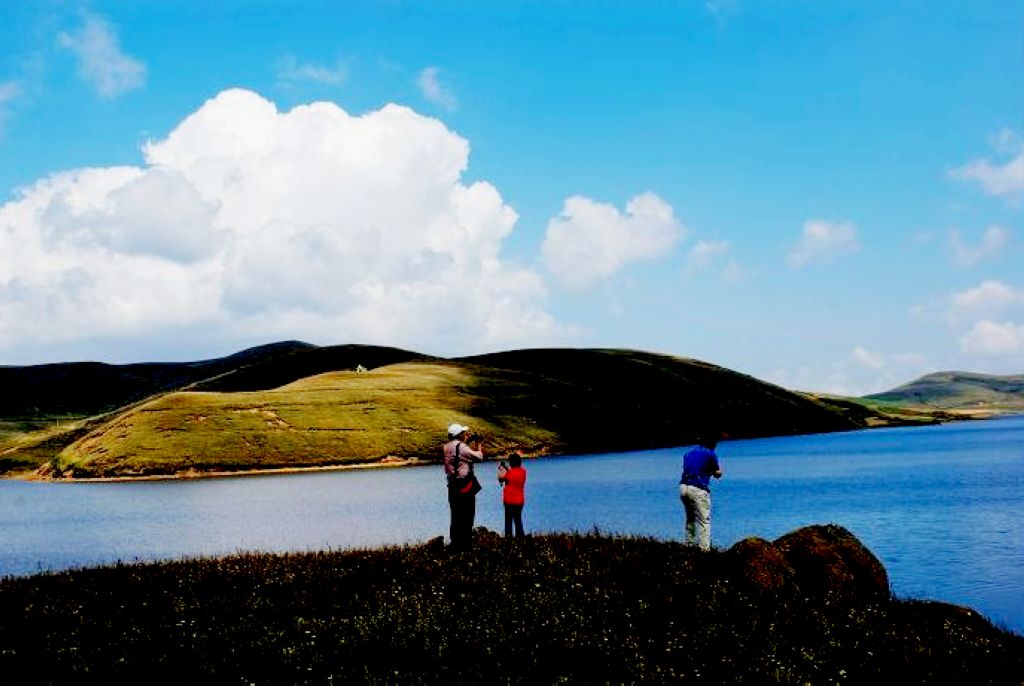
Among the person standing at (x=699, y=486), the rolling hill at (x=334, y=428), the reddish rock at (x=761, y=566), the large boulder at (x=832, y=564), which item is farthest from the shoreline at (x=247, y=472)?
the reddish rock at (x=761, y=566)

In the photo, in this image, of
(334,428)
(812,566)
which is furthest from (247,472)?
(812,566)

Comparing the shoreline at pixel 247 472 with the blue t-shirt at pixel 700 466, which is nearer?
the blue t-shirt at pixel 700 466

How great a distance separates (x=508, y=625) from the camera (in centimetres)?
1382

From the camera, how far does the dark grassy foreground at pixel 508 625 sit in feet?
39.7

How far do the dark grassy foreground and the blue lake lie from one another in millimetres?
10357

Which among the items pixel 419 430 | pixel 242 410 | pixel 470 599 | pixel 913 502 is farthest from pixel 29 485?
pixel 470 599

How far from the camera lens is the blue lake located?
3781 cm

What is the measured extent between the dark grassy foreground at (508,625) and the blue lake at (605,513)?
10357mm

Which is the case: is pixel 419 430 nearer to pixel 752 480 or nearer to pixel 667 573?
pixel 752 480

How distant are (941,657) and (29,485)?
144 metres

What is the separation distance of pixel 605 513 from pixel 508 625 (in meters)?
44.9

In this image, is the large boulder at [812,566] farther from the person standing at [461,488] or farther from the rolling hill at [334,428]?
the rolling hill at [334,428]

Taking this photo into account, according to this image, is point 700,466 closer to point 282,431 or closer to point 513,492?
point 513,492

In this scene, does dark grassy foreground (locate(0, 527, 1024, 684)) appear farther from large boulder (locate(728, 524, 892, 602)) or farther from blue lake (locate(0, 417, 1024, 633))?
blue lake (locate(0, 417, 1024, 633))
